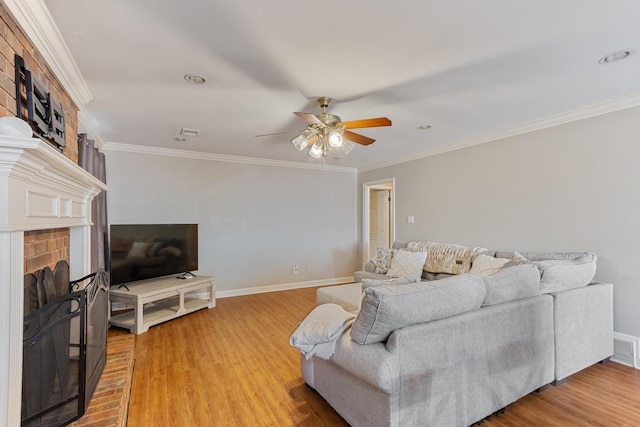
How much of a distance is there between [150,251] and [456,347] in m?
3.83

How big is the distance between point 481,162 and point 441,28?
271 centimetres

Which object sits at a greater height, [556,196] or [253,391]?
[556,196]

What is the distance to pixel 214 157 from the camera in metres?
4.97

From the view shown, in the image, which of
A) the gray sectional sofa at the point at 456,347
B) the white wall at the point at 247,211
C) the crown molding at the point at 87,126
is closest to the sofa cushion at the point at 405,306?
the gray sectional sofa at the point at 456,347

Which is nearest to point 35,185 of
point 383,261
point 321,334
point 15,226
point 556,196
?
point 15,226

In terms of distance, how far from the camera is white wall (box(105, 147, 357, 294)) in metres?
4.47

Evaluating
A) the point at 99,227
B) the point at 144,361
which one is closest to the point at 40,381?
the point at 144,361

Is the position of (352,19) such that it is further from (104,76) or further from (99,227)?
(99,227)

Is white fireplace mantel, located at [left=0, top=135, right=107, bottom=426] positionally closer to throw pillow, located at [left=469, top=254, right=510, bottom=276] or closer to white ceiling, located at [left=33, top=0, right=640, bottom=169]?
white ceiling, located at [left=33, top=0, right=640, bottom=169]

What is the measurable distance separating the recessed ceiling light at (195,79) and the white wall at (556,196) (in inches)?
135

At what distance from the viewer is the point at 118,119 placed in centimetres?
326

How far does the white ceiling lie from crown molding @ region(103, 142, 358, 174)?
92 centimetres

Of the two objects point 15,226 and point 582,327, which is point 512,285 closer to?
point 582,327

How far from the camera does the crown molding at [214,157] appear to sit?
4.33 m
